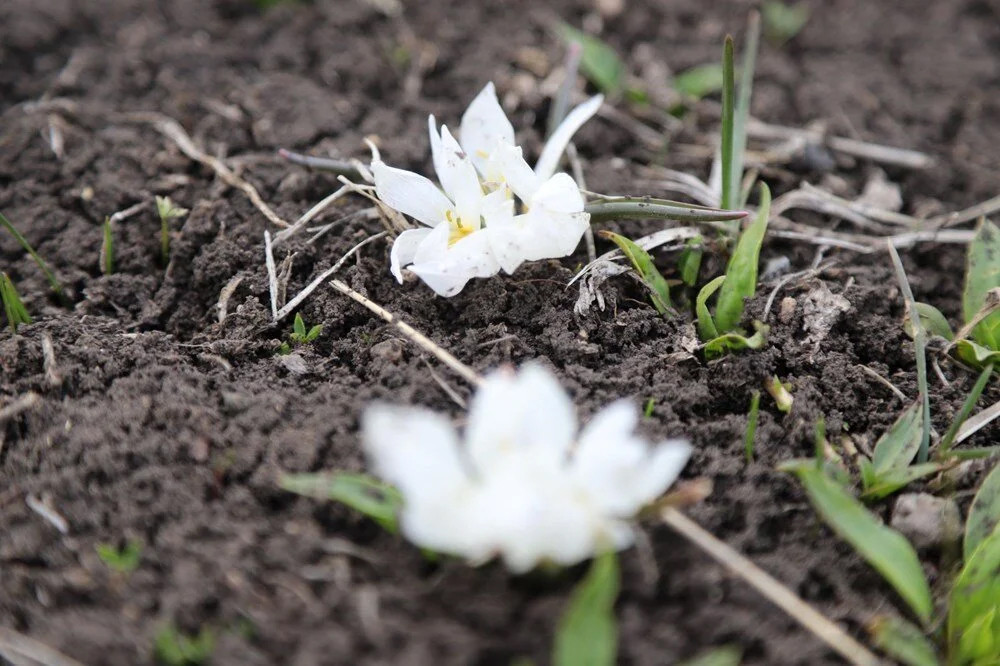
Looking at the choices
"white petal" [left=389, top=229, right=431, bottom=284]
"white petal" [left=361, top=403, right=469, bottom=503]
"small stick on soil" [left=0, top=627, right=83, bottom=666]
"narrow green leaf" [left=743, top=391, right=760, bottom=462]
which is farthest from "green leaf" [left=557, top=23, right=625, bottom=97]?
"small stick on soil" [left=0, top=627, right=83, bottom=666]

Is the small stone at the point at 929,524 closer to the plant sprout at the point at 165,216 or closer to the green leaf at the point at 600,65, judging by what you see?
the green leaf at the point at 600,65

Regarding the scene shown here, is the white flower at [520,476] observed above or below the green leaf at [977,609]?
above

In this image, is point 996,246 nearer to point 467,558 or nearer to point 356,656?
point 467,558

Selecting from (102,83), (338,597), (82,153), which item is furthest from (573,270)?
(102,83)

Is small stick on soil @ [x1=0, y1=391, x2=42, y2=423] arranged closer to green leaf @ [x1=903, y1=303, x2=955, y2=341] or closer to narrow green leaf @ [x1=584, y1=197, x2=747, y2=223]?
narrow green leaf @ [x1=584, y1=197, x2=747, y2=223]

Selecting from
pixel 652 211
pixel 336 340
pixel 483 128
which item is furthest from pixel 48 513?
pixel 652 211

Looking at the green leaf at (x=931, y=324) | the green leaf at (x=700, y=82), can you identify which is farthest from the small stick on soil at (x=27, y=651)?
the green leaf at (x=700, y=82)
